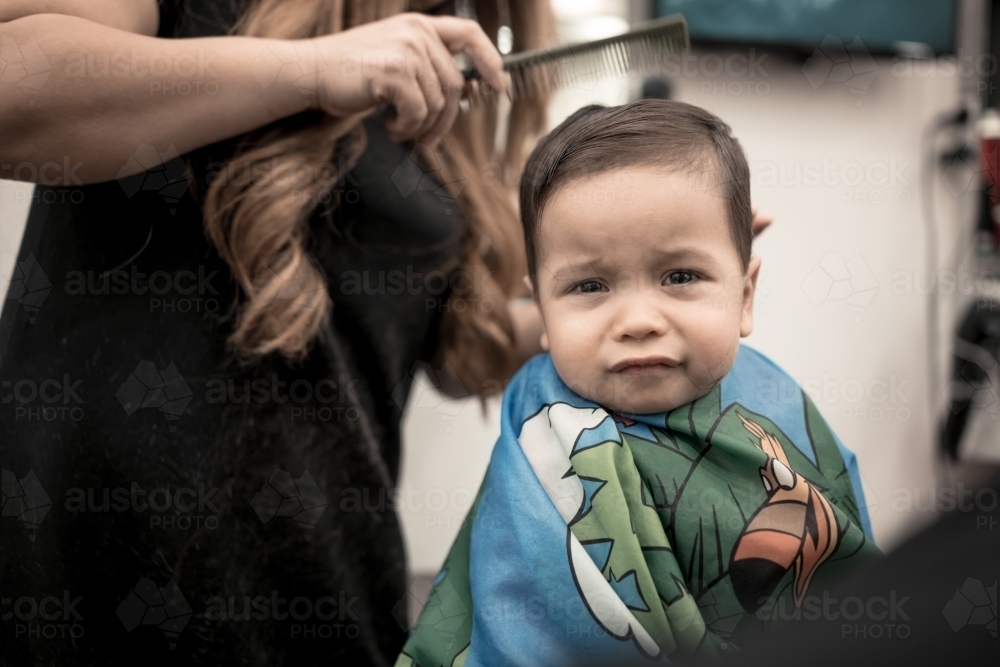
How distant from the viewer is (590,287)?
1.74 feet

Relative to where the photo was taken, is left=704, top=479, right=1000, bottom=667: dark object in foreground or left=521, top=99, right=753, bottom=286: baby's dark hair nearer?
left=704, top=479, right=1000, bottom=667: dark object in foreground

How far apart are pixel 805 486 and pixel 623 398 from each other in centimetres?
14

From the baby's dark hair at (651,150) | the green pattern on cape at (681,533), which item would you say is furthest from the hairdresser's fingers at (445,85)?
the green pattern on cape at (681,533)

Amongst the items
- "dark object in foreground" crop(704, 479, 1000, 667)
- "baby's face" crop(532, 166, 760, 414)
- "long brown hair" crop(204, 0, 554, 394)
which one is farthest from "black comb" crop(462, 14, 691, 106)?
"dark object in foreground" crop(704, 479, 1000, 667)

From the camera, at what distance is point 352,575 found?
73 centimetres

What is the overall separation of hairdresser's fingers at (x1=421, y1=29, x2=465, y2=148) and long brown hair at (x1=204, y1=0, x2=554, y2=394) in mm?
78

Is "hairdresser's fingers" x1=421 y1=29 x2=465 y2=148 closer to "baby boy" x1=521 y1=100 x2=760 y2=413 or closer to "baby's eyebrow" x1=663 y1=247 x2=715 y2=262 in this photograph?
"baby boy" x1=521 y1=100 x2=760 y2=413

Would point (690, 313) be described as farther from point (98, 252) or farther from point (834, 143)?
point (834, 143)

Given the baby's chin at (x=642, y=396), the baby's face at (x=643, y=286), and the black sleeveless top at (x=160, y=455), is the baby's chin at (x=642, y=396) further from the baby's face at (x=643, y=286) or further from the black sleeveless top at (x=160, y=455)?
the black sleeveless top at (x=160, y=455)

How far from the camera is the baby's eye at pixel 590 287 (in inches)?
20.8

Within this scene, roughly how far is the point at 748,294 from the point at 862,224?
1416 mm

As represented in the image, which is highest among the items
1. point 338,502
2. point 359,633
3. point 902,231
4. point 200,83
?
point 200,83

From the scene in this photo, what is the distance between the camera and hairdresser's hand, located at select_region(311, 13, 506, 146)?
60 centimetres

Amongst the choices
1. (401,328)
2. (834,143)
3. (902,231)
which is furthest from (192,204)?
(902,231)
